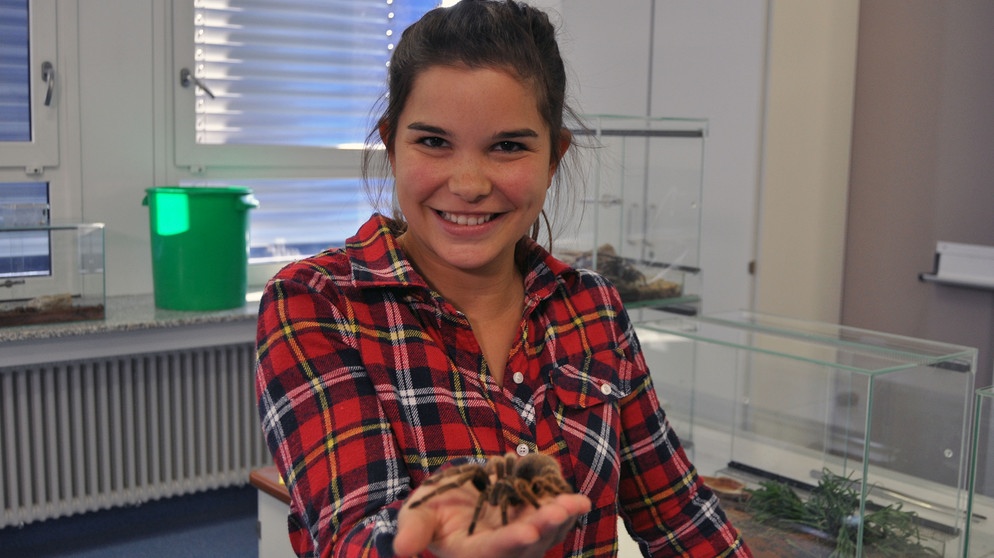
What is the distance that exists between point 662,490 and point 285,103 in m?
3.43

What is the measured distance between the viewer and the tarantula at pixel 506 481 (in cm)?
83

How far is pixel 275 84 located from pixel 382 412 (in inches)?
→ 136

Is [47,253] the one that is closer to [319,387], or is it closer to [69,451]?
[69,451]

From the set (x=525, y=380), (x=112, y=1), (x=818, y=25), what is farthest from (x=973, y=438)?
(x=112, y=1)

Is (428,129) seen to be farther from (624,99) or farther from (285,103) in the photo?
(285,103)

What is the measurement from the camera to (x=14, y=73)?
12.0 ft

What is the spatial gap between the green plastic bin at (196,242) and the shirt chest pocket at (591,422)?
8.71 ft

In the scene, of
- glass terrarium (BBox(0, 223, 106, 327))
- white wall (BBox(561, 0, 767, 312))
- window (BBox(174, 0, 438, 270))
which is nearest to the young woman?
glass terrarium (BBox(0, 223, 106, 327))

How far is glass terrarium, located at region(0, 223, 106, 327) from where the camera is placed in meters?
3.21

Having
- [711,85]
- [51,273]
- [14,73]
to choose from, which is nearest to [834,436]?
[711,85]

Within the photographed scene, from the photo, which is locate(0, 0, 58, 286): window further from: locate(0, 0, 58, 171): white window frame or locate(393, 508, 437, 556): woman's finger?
locate(393, 508, 437, 556): woman's finger

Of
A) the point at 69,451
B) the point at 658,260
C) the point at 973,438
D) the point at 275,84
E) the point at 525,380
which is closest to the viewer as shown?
the point at 525,380

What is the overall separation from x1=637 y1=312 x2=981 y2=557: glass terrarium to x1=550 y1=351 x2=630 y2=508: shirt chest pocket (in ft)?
2.26

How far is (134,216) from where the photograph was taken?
13.0 feet
